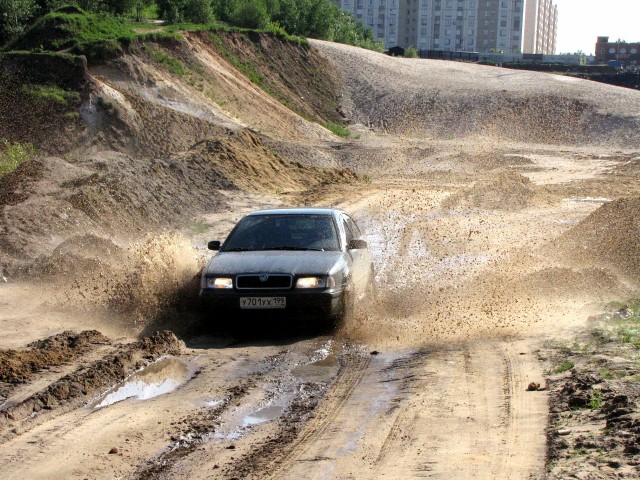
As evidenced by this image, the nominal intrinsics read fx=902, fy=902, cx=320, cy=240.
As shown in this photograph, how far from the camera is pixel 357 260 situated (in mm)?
10984

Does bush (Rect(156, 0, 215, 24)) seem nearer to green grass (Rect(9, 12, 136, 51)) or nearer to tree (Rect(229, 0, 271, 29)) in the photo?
tree (Rect(229, 0, 271, 29))

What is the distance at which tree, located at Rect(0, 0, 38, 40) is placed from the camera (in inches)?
1539

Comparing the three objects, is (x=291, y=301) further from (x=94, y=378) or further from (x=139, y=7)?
(x=139, y=7)

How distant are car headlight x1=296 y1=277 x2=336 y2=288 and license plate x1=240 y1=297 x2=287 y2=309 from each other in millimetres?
240

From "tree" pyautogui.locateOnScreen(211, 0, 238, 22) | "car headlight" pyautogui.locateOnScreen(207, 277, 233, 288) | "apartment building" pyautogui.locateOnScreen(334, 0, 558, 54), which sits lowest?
"car headlight" pyautogui.locateOnScreen(207, 277, 233, 288)

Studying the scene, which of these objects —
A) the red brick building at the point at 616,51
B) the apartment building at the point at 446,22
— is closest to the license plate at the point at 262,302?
the red brick building at the point at 616,51

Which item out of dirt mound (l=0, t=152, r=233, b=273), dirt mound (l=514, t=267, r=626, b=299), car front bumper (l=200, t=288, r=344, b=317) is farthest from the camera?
dirt mound (l=0, t=152, r=233, b=273)

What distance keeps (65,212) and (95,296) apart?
5086 mm

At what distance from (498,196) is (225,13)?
3740cm

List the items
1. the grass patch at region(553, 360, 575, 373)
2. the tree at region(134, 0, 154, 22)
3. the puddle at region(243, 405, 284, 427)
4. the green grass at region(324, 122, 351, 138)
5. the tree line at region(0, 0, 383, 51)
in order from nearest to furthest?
1. the puddle at region(243, 405, 284, 427)
2. the grass patch at region(553, 360, 575, 373)
3. the tree line at region(0, 0, 383, 51)
4. the green grass at region(324, 122, 351, 138)
5. the tree at region(134, 0, 154, 22)

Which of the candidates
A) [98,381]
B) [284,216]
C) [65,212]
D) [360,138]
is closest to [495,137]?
[360,138]

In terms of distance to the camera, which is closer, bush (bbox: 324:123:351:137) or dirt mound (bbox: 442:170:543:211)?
dirt mound (bbox: 442:170:543:211)

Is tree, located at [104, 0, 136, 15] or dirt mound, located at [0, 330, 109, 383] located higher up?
tree, located at [104, 0, 136, 15]

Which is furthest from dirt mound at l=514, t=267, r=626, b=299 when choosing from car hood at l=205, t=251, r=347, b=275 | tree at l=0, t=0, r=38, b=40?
tree at l=0, t=0, r=38, b=40
